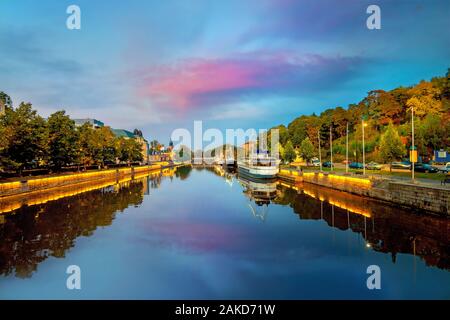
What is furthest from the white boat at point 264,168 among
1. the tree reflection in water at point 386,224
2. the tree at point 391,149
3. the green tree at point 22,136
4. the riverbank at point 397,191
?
the green tree at point 22,136

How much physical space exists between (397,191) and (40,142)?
1952 inches

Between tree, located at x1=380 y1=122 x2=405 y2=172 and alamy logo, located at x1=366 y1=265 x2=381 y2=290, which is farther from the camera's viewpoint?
tree, located at x1=380 y1=122 x2=405 y2=172

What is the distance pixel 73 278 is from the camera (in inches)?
559

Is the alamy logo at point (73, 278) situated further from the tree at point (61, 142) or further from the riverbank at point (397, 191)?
the tree at point (61, 142)

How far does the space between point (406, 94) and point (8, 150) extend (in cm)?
10365

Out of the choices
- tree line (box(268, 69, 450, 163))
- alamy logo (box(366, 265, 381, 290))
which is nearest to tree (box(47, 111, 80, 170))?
tree line (box(268, 69, 450, 163))

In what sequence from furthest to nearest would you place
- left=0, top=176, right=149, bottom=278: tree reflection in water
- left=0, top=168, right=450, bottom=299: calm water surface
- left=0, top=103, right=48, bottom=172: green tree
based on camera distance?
left=0, top=103, right=48, bottom=172: green tree < left=0, top=176, right=149, bottom=278: tree reflection in water < left=0, top=168, right=450, bottom=299: calm water surface

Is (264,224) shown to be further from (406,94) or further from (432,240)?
(406,94)

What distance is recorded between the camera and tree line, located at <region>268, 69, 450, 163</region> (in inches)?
2305

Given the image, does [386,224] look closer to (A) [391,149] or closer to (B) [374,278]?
(B) [374,278]

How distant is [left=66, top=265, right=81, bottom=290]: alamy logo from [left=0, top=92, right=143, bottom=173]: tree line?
29.9 metres

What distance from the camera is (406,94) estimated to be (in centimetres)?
9719

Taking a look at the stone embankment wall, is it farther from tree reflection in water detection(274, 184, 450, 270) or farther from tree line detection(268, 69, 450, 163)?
tree line detection(268, 69, 450, 163)
